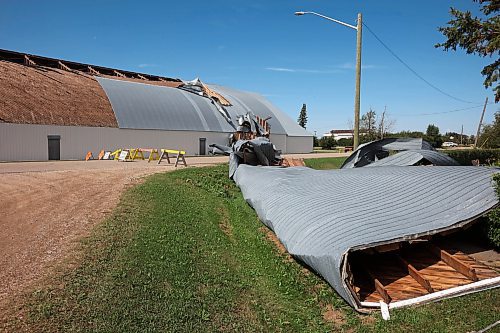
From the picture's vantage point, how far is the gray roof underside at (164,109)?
29.5 metres

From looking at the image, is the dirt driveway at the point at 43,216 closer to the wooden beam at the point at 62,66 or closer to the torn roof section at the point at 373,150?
the torn roof section at the point at 373,150

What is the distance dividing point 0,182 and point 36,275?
6.49 m

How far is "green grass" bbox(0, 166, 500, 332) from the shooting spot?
15.1ft

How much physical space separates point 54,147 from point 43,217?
19027 millimetres

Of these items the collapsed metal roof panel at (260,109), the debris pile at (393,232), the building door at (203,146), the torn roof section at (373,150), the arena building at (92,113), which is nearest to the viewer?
the debris pile at (393,232)

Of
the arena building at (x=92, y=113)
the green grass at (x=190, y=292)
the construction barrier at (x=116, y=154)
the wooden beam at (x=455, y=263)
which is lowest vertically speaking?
the green grass at (x=190, y=292)

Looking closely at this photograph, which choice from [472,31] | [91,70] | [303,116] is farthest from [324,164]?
[303,116]

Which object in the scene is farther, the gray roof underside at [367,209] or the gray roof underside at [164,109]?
the gray roof underside at [164,109]

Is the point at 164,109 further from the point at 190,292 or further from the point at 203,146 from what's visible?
the point at 190,292

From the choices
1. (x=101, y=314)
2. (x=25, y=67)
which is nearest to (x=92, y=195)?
(x=101, y=314)

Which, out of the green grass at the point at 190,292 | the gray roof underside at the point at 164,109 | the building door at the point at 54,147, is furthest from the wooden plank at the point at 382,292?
the gray roof underside at the point at 164,109

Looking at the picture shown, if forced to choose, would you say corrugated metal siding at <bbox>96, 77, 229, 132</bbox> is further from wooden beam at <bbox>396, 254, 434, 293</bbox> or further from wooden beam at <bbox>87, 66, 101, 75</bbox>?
wooden beam at <bbox>396, 254, 434, 293</bbox>

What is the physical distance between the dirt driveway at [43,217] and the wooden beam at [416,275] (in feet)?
17.0

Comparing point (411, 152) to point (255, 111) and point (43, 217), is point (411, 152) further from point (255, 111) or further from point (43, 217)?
point (255, 111)
